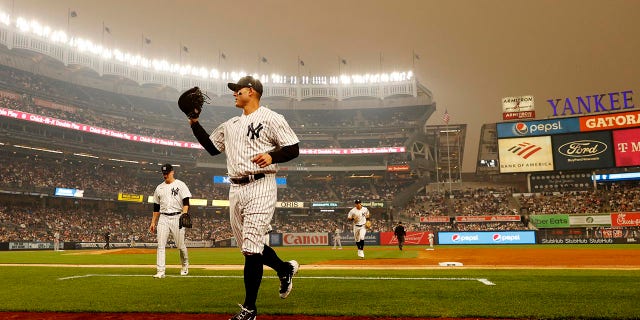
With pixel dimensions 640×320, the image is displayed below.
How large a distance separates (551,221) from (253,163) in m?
40.7

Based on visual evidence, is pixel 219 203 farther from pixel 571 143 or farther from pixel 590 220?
pixel 590 220

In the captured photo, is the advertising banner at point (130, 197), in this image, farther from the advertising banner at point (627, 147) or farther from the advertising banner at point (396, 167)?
the advertising banner at point (627, 147)

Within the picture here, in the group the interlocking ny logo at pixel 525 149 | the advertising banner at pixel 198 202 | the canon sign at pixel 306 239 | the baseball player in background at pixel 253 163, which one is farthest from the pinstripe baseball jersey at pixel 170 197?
the advertising banner at pixel 198 202

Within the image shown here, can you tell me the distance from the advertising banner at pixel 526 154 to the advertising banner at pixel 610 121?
3.14m

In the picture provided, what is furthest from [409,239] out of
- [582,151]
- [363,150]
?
[363,150]

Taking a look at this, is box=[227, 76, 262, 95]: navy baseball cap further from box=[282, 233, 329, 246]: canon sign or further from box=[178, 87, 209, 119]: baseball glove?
box=[282, 233, 329, 246]: canon sign

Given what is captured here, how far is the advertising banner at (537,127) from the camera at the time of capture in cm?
3703

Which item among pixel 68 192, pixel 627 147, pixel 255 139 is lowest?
pixel 255 139

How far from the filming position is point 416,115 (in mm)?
72750

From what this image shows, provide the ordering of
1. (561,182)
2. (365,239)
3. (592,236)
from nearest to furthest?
(592,236)
(365,239)
(561,182)

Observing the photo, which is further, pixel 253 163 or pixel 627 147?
pixel 627 147

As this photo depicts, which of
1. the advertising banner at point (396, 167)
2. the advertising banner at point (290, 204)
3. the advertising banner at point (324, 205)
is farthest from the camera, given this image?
the advertising banner at point (396, 167)

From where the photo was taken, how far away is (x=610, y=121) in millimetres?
36188

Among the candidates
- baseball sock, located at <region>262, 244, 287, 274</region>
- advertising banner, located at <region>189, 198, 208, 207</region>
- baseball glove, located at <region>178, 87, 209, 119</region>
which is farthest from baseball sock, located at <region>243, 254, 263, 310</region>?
advertising banner, located at <region>189, 198, 208, 207</region>
